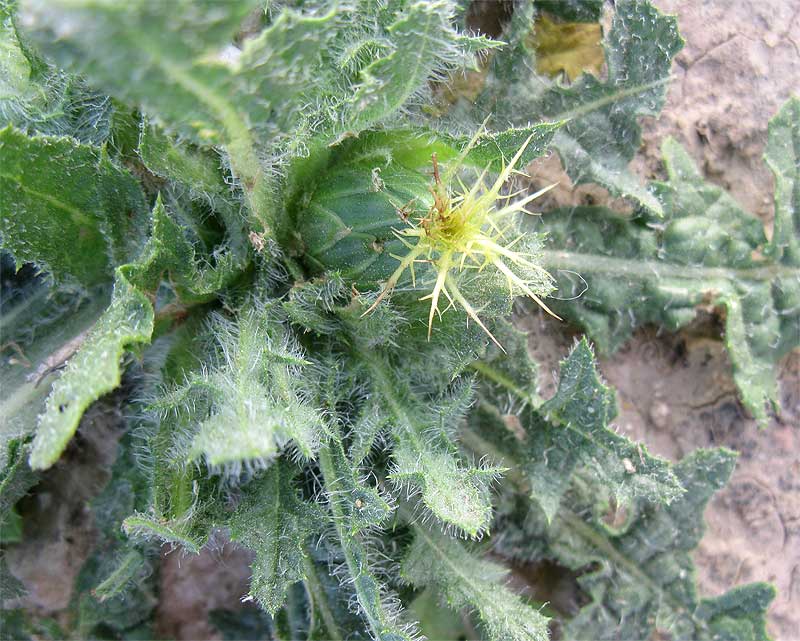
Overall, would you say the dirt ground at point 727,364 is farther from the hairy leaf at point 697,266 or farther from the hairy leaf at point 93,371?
the hairy leaf at point 93,371

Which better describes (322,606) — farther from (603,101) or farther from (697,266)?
(603,101)

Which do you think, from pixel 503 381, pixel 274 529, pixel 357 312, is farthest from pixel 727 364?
pixel 274 529

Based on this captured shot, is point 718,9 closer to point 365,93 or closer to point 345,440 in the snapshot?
point 365,93

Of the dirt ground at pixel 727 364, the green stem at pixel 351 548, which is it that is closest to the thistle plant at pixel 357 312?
the green stem at pixel 351 548

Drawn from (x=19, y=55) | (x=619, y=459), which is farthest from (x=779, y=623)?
(x=19, y=55)

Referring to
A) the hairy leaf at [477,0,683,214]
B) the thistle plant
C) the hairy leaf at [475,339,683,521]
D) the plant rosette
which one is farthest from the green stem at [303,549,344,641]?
the hairy leaf at [477,0,683,214]
